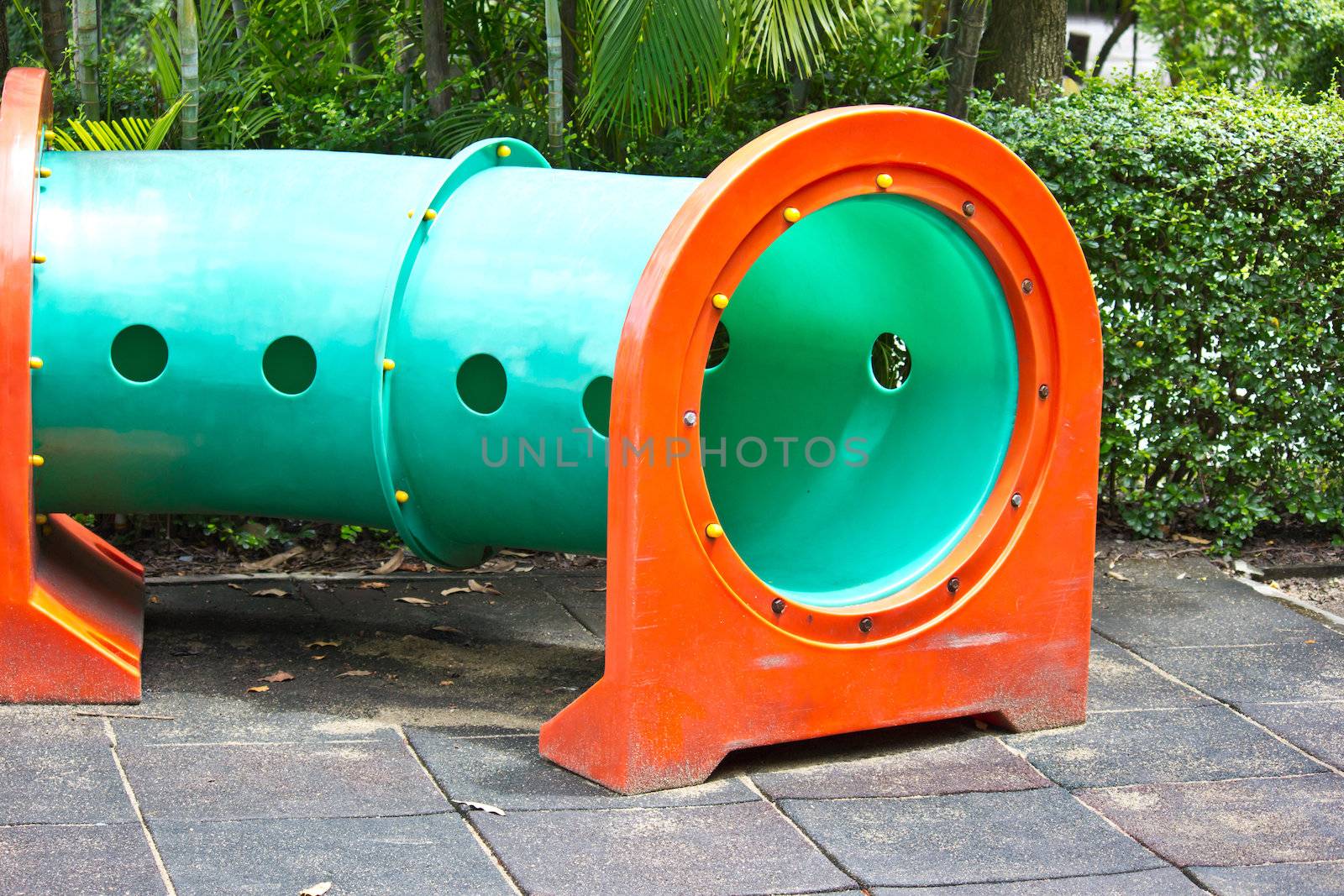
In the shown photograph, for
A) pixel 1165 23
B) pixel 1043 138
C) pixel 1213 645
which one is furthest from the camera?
pixel 1165 23

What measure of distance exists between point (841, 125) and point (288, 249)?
68.1 inches

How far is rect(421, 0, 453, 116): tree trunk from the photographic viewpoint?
22.2ft

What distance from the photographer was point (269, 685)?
4.80 metres

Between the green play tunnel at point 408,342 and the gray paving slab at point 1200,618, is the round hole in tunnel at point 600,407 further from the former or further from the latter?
the gray paving slab at point 1200,618

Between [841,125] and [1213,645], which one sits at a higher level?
[841,125]

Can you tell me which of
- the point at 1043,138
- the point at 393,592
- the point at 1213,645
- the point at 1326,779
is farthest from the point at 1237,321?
the point at 393,592

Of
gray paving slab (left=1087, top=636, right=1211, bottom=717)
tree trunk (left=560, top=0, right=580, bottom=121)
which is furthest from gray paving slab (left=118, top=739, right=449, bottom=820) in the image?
tree trunk (left=560, top=0, right=580, bottom=121)

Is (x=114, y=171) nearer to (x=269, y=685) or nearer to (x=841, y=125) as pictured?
(x=269, y=685)

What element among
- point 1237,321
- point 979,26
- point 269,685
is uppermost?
point 979,26

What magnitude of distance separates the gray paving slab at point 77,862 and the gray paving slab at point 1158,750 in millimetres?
Answer: 2383

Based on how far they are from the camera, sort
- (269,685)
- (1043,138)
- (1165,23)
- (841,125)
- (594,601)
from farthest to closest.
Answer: (1165,23) < (1043,138) < (594,601) < (269,685) < (841,125)

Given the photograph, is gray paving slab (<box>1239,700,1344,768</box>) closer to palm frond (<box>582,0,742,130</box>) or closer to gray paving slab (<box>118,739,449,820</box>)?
gray paving slab (<box>118,739,449,820</box>)

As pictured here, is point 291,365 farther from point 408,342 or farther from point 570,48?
point 570,48

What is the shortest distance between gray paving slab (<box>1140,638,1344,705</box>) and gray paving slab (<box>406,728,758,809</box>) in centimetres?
192
